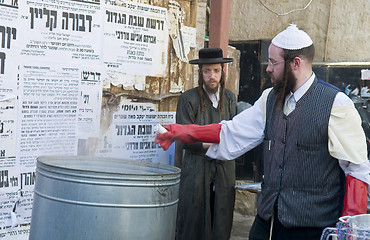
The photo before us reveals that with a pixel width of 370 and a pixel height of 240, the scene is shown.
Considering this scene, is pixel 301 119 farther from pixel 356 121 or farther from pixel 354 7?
pixel 354 7

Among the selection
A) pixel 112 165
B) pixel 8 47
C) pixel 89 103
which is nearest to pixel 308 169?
pixel 112 165

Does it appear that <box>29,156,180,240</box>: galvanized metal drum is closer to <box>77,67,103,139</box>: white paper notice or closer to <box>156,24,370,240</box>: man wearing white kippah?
<box>156,24,370,240</box>: man wearing white kippah

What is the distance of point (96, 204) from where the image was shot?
2.62 meters

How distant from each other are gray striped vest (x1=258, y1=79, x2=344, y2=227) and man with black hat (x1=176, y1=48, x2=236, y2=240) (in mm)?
1276

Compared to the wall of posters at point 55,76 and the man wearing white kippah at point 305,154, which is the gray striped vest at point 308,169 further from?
the wall of posters at point 55,76

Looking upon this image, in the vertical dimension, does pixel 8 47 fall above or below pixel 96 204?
above

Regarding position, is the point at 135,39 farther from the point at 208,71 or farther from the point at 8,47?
the point at 8,47

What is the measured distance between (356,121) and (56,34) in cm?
193

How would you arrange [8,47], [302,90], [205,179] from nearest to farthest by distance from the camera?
[302,90], [8,47], [205,179]

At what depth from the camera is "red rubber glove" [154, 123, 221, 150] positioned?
142 inches

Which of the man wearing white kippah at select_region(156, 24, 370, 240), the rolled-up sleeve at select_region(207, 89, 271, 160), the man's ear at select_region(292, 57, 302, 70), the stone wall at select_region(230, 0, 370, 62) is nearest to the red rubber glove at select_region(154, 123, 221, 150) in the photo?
the rolled-up sleeve at select_region(207, 89, 271, 160)

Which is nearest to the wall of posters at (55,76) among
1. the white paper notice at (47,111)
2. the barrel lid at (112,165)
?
the white paper notice at (47,111)

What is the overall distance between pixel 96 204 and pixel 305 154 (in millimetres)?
1216

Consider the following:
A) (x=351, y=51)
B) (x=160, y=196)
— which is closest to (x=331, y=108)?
(x=160, y=196)
